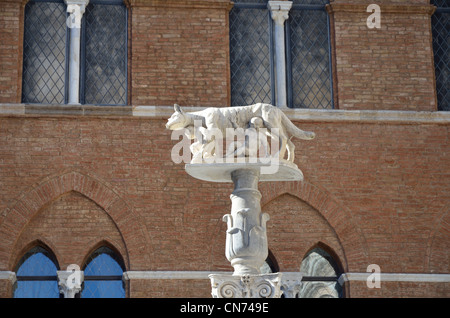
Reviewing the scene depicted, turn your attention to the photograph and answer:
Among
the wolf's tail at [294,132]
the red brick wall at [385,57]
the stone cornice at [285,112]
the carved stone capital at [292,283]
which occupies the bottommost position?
the carved stone capital at [292,283]

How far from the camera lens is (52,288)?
12859mm

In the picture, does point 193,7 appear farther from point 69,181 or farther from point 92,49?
point 69,181

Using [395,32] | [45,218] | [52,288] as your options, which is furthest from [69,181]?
[395,32]

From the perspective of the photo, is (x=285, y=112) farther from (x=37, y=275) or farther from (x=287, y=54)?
(x=37, y=275)

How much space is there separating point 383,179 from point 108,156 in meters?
3.63

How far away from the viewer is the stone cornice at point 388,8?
14.3m

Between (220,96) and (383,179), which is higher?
(220,96)

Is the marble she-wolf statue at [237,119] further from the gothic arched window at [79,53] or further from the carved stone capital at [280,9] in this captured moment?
the carved stone capital at [280,9]

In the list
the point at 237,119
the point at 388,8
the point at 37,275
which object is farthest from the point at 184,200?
the point at 237,119

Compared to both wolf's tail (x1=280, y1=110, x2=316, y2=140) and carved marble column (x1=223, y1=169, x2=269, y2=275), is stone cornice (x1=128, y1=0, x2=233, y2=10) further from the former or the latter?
carved marble column (x1=223, y1=169, x2=269, y2=275)

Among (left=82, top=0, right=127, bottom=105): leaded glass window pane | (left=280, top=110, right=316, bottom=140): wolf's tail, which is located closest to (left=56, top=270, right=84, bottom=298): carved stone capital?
(left=82, top=0, right=127, bottom=105): leaded glass window pane

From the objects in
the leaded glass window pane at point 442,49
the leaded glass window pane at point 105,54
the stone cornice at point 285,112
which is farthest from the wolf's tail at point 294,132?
the leaded glass window pane at point 442,49

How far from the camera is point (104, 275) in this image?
13008 mm

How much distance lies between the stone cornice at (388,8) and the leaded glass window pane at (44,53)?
3789mm
